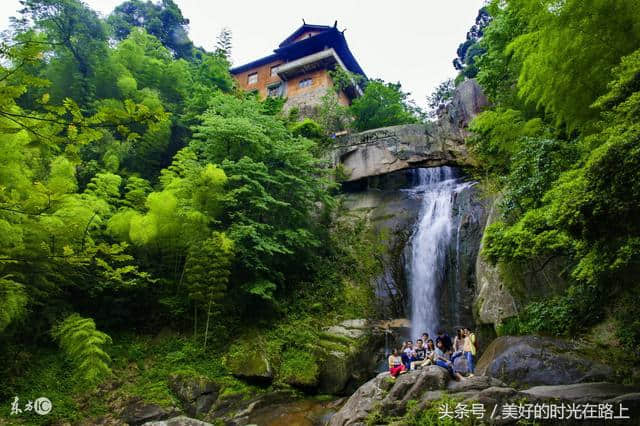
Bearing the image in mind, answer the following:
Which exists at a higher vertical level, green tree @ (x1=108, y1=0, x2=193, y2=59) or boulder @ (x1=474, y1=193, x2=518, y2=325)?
green tree @ (x1=108, y1=0, x2=193, y2=59)

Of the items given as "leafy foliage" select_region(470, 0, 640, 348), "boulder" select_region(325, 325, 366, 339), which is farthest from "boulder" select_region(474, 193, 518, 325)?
"boulder" select_region(325, 325, 366, 339)

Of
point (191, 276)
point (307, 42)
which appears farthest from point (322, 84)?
point (191, 276)

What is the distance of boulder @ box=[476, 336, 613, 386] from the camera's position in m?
6.62

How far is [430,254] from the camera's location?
13422 mm

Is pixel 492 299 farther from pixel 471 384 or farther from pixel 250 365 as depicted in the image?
pixel 250 365

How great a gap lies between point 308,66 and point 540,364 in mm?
23059

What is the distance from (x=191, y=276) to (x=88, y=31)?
466 inches

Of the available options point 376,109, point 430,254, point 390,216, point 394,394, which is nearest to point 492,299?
point 430,254

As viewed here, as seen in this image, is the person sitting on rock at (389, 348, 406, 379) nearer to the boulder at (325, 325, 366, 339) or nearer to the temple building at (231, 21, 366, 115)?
the boulder at (325, 325, 366, 339)

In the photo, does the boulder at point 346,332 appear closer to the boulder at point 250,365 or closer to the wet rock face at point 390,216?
the wet rock face at point 390,216

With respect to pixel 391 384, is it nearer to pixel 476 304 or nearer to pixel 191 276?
pixel 476 304

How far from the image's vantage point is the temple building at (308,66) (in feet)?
81.1

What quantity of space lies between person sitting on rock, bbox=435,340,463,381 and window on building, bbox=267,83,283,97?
23.1m


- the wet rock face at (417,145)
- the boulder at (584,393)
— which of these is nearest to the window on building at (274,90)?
the wet rock face at (417,145)
